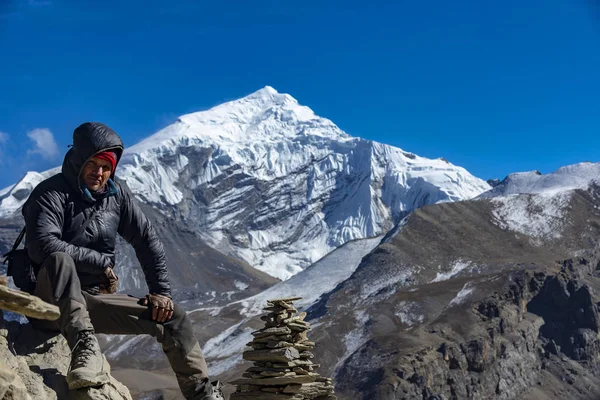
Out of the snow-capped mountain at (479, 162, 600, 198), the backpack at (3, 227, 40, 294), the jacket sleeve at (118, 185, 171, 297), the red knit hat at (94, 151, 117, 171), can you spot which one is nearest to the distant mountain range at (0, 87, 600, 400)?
the snow-capped mountain at (479, 162, 600, 198)

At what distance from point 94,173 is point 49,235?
0.56 metres

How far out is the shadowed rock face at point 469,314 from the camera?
95000mm

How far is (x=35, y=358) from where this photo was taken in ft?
21.7

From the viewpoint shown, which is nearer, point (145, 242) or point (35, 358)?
point (35, 358)

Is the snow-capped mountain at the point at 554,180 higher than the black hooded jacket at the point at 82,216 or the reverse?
higher

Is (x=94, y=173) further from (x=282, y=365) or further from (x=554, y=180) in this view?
(x=554, y=180)

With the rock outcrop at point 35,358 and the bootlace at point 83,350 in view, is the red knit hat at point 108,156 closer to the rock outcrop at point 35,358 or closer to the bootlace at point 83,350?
the rock outcrop at point 35,358

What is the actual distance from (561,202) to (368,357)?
204ft

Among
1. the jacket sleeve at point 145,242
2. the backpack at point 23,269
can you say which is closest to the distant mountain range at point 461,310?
the jacket sleeve at point 145,242

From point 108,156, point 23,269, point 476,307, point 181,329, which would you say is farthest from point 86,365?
point 476,307

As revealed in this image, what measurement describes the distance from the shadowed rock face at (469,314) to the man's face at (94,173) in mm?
83113

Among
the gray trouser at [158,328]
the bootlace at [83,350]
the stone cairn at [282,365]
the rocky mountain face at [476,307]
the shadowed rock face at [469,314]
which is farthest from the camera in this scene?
the rocky mountain face at [476,307]

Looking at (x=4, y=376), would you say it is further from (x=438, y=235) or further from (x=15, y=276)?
(x=438, y=235)

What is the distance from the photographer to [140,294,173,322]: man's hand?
6.65 m
